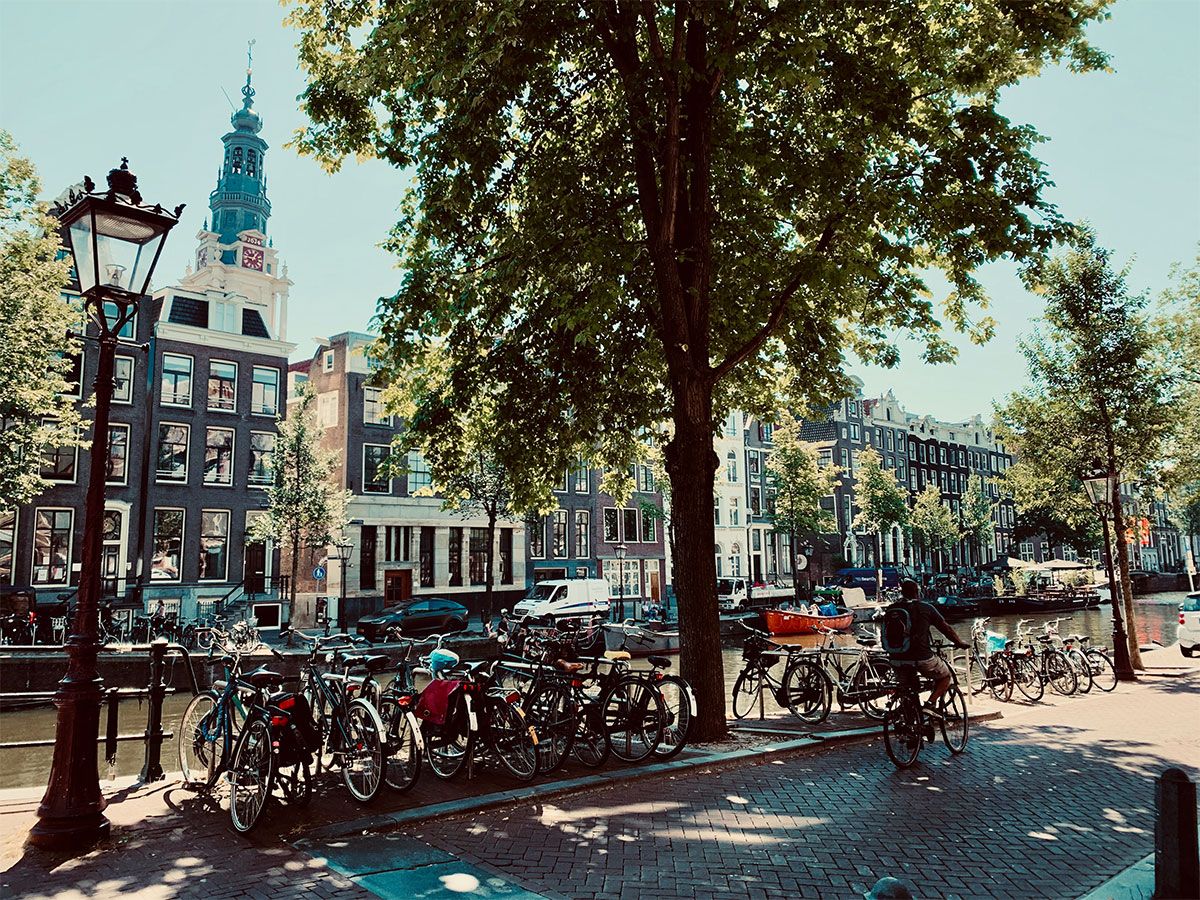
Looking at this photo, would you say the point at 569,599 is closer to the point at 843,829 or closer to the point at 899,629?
the point at 899,629

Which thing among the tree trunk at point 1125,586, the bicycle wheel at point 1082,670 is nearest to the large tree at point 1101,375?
the tree trunk at point 1125,586

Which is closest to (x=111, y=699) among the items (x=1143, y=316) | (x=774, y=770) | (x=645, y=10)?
(x=774, y=770)

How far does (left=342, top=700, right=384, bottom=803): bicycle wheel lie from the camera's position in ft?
22.5

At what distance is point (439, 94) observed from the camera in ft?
30.2

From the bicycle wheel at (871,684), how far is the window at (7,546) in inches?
1096

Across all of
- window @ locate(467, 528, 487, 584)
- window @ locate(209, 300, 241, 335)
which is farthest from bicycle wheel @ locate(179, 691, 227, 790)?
window @ locate(467, 528, 487, 584)

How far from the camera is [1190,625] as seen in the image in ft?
69.3

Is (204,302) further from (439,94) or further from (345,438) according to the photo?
(439,94)

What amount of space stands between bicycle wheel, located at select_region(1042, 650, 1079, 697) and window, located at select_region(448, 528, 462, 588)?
100 feet

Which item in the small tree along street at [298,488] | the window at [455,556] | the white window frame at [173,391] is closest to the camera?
the small tree along street at [298,488]

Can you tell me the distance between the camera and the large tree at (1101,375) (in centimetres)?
1888

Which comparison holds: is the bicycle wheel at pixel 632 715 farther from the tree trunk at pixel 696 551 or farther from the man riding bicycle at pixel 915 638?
the man riding bicycle at pixel 915 638

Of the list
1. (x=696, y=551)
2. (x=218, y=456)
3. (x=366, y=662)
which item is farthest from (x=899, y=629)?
(x=218, y=456)

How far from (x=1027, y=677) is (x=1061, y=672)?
2.60 ft
